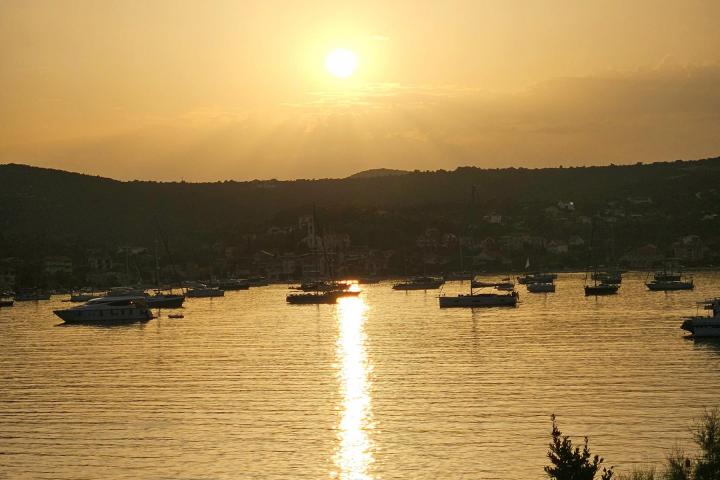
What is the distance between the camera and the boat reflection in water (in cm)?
3591

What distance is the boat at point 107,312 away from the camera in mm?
106875

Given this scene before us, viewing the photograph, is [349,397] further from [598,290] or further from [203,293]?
[203,293]

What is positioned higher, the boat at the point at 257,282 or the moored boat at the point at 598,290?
the boat at the point at 257,282

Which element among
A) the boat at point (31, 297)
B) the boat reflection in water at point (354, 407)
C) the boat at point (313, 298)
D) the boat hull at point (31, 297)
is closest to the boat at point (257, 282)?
the boat at point (31, 297)

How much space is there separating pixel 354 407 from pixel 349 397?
9.68 feet

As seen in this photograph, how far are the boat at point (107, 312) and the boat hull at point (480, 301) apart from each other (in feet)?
108

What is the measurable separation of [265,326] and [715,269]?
12330 cm

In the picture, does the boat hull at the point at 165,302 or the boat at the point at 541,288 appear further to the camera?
the boat at the point at 541,288

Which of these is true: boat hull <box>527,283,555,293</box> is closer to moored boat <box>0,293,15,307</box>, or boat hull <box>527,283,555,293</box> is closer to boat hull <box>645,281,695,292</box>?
boat hull <box>645,281,695,292</box>

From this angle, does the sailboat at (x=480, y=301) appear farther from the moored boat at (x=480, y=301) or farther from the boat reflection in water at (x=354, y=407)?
the boat reflection in water at (x=354, y=407)

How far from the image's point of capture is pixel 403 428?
41406mm

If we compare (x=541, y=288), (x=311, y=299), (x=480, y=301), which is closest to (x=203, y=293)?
(x=311, y=299)

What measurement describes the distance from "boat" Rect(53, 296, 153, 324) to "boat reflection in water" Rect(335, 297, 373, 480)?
29.0 metres

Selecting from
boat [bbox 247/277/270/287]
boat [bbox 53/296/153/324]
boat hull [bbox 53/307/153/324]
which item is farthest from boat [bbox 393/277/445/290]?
boat hull [bbox 53/307/153/324]
